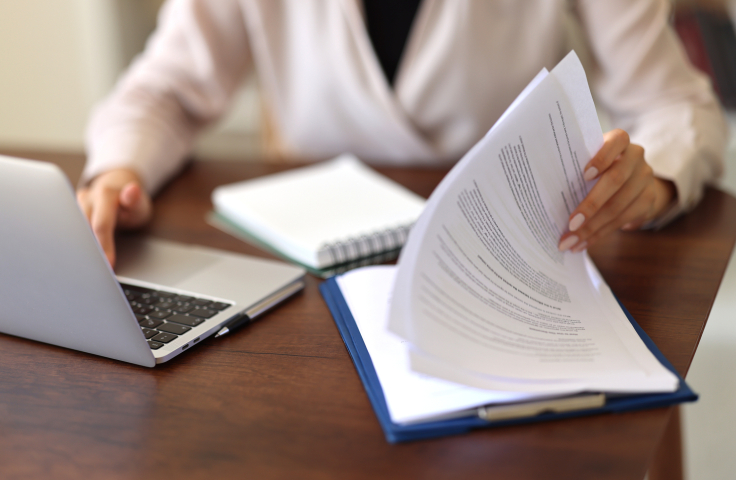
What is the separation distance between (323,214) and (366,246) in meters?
0.11

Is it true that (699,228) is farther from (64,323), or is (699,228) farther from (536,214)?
(64,323)

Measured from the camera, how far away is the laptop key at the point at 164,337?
18.3 inches

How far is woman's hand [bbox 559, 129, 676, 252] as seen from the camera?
491mm

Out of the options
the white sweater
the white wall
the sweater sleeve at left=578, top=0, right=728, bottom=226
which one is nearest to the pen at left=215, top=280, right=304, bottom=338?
the white sweater

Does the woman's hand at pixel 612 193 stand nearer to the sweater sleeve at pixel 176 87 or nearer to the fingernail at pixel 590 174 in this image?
the fingernail at pixel 590 174

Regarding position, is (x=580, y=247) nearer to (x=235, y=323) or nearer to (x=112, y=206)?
(x=235, y=323)

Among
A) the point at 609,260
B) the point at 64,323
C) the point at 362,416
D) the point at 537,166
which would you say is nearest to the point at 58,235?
the point at 64,323

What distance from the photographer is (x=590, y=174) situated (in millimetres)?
491

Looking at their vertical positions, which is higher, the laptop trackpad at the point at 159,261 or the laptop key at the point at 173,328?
the laptop key at the point at 173,328

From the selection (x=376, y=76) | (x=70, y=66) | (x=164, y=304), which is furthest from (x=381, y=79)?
(x=70, y=66)

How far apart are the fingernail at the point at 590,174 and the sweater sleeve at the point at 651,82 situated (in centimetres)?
28

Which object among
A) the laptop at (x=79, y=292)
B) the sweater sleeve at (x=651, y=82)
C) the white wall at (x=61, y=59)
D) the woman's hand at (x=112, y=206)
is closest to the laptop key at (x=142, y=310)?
the laptop at (x=79, y=292)

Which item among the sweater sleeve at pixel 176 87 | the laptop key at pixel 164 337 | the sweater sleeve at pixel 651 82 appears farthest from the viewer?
the sweater sleeve at pixel 176 87

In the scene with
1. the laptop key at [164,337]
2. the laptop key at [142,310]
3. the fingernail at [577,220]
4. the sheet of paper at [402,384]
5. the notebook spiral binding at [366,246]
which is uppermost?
the fingernail at [577,220]
